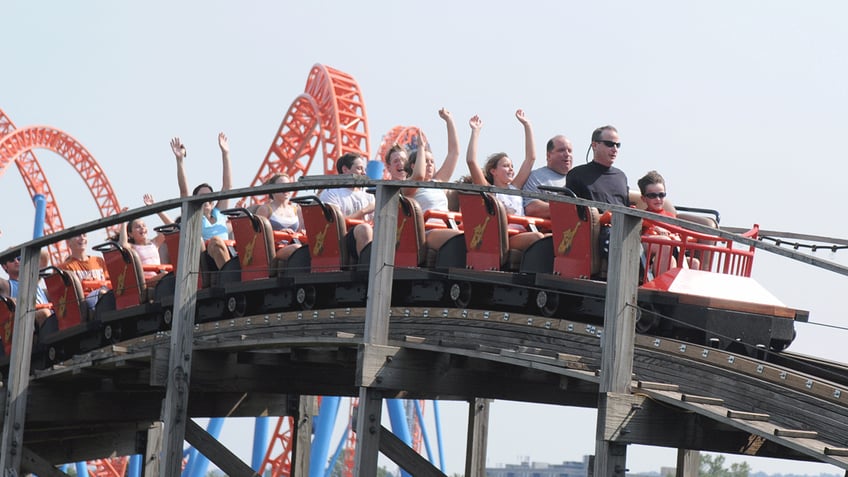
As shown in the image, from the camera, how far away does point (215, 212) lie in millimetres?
10945

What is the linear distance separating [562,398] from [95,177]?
31.8 meters

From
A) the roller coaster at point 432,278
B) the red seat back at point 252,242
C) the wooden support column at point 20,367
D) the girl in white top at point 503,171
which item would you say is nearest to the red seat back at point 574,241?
the roller coaster at point 432,278

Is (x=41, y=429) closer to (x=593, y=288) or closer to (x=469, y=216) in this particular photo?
(x=469, y=216)

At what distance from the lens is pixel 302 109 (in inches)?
1198

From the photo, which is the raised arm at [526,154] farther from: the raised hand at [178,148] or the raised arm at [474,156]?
the raised hand at [178,148]

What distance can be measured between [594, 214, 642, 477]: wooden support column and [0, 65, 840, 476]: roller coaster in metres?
0.08

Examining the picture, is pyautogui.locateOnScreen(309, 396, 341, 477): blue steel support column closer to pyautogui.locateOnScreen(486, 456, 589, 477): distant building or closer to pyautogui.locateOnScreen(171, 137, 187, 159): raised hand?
pyautogui.locateOnScreen(171, 137, 187, 159): raised hand

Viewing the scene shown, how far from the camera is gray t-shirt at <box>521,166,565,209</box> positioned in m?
8.71

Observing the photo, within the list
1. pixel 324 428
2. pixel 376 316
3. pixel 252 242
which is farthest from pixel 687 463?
pixel 324 428

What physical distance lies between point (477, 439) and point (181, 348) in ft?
9.25

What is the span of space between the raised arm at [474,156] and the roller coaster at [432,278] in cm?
15

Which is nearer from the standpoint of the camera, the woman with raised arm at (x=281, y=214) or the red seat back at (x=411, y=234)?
the red seat back at (x=411, y=234)

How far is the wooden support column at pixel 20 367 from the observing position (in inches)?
378

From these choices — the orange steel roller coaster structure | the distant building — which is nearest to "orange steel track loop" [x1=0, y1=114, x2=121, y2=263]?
the orange steel roller coaster structure
